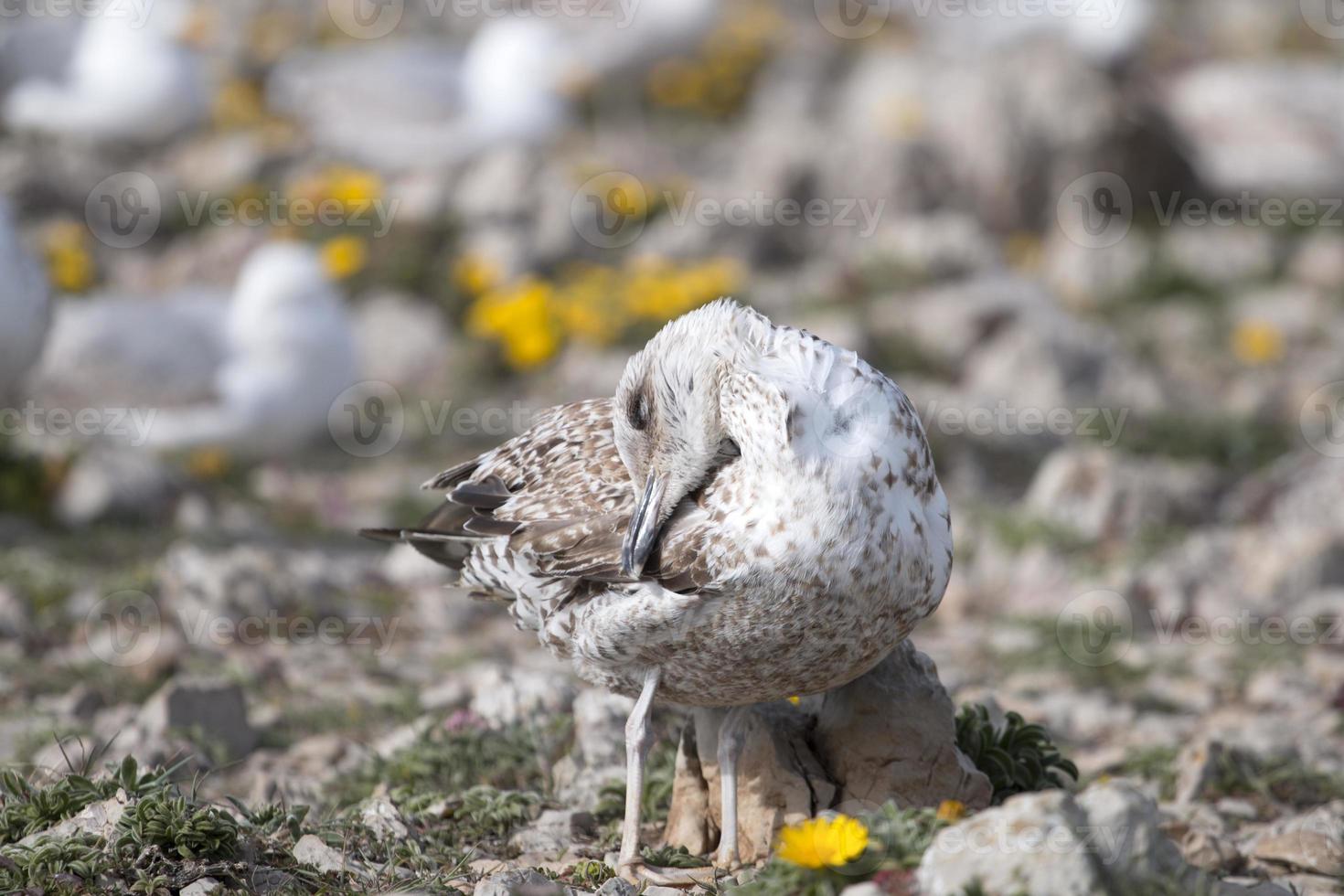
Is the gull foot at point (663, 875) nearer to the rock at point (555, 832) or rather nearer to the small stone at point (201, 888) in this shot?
the rock at point (555, 832)

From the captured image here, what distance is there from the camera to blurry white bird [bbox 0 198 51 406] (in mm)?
8883

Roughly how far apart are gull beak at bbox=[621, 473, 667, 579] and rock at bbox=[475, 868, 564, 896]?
3.02 feet

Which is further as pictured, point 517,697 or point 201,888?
point 517,697

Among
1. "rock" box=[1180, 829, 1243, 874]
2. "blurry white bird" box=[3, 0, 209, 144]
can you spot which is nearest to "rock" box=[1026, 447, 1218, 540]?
"rock" box=[1180, 829, 1243, 874]

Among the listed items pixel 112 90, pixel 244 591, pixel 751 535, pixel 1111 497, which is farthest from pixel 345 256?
pixel 751 535

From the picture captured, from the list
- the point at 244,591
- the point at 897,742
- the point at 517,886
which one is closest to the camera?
the point at 517,886

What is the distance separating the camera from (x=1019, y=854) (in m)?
3.64

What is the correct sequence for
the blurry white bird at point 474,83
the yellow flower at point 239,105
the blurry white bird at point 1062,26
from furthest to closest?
the yellow flower at point 239,105
the blurry white bird at point 1062,26
the blurry white bird at point 474,83

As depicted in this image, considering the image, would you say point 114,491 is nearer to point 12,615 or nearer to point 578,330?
point 12,615

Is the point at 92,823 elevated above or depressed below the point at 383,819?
above

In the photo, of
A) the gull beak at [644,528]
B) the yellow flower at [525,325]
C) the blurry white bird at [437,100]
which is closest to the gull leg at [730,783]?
the gull beak at [644,528]

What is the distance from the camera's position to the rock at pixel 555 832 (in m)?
5.12

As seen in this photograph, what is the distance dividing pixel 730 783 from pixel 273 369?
6.36 metres

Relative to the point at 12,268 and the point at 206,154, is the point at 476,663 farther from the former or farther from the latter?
the point at 206,154
